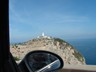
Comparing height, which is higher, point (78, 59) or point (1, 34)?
point (1, 34)

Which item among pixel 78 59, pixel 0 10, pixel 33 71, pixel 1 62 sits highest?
pixel 0 10

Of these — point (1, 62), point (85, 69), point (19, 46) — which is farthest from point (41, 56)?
point (19, 46)

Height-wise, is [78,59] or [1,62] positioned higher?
[1,62]

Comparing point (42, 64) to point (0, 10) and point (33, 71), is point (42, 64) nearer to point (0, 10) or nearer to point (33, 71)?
point (33, 71)

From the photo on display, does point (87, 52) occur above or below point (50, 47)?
below

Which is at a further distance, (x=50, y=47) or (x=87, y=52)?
(x=87, y=52)

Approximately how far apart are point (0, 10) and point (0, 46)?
0.51 ft

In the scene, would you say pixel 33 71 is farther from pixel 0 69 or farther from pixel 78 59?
pixel 78 59

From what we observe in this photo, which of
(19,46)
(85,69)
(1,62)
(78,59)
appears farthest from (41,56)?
(78,59)

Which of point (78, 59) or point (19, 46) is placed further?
point (78, 59)

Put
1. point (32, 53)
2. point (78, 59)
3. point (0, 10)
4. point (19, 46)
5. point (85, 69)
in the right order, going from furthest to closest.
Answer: point (78, 59) → point (19, 46) → point (85, 69) → point (32, 53) → point (0, 10)

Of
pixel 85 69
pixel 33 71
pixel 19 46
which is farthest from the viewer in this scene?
pixel 19 46

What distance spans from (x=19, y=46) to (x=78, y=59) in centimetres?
241

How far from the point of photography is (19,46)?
7.12 metres
